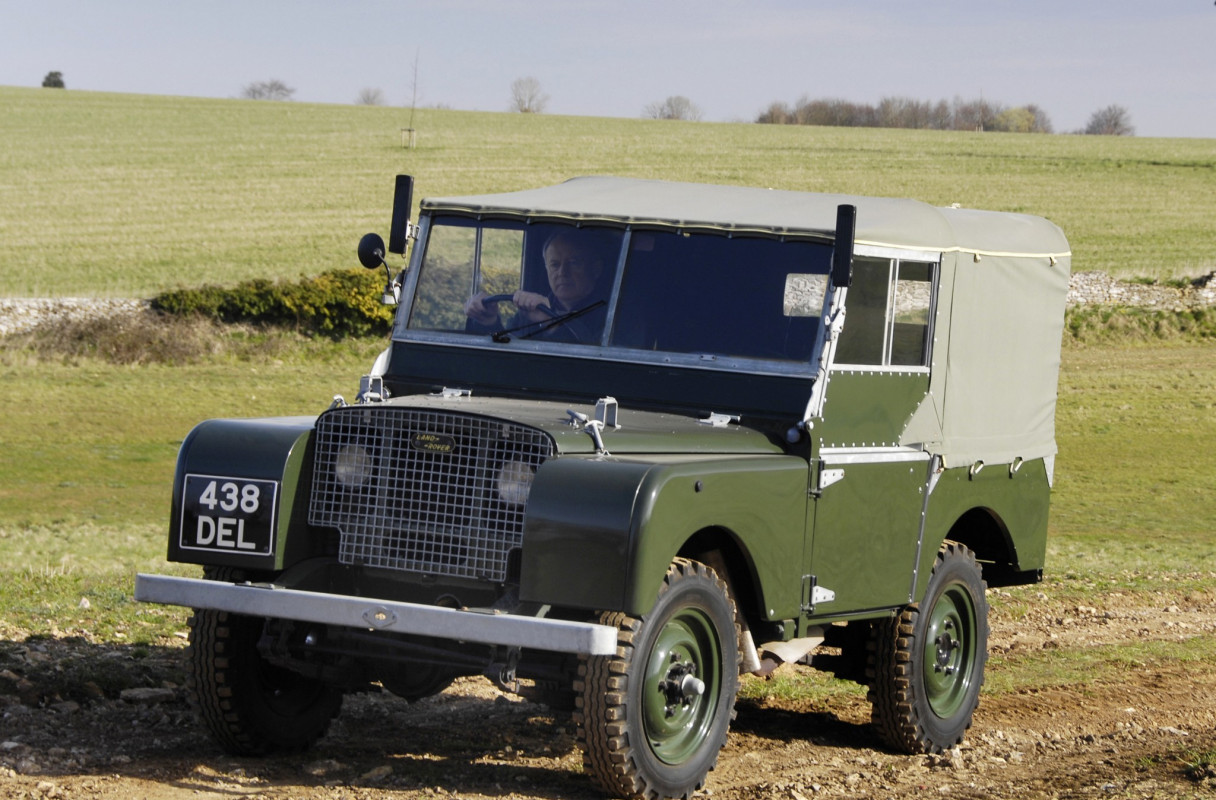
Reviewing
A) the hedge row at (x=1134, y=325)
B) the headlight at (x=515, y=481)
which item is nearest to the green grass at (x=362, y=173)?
the hedge row at (x=1134, y=325)

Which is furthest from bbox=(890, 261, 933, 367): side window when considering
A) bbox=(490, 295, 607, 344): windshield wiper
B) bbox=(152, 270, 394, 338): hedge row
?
bbox=(152, 270, 394, 338): hedge row

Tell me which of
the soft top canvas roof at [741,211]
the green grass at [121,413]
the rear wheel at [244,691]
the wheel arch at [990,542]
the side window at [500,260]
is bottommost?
the green grass at [121,413]

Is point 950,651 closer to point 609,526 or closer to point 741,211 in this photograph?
point 741,211

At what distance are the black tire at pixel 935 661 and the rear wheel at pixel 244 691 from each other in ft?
8.89

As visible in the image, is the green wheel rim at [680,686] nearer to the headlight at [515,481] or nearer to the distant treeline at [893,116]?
the headlight at [515,481]

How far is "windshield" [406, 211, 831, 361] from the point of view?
680 cm

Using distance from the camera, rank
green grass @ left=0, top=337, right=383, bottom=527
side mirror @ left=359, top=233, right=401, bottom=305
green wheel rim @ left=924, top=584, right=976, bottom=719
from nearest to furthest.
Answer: side mirror @ left=359, top=233, right=401, bottom=305
green wheel rim @ left=924, top=584, right=976, bottom=719
green grass @ left=0, top=337, right=383, bottom=527

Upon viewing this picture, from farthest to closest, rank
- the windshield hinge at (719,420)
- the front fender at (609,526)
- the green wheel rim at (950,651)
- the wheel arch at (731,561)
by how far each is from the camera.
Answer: the green wheel rim at (950,651) → the windshield hinge at (719,420) → the wheel arch at (731,561) → the front fender at (609,526)

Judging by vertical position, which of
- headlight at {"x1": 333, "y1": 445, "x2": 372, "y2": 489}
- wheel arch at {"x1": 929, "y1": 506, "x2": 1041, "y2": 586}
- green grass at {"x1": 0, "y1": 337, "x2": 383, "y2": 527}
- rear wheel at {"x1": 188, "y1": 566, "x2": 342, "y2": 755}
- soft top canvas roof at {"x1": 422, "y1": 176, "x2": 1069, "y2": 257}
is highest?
soft top canvas roof at {"x1": 422, "y1": 176, "x2": 1069, "y2": 257}

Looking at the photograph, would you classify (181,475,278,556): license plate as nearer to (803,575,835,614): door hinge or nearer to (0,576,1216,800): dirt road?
(0,576,1216,800): dirt road

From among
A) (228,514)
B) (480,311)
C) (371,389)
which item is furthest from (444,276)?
(228,514)

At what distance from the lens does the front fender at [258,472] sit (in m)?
6.02

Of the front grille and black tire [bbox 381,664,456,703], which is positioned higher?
the front grille

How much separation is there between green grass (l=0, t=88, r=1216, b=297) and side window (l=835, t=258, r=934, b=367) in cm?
2879
